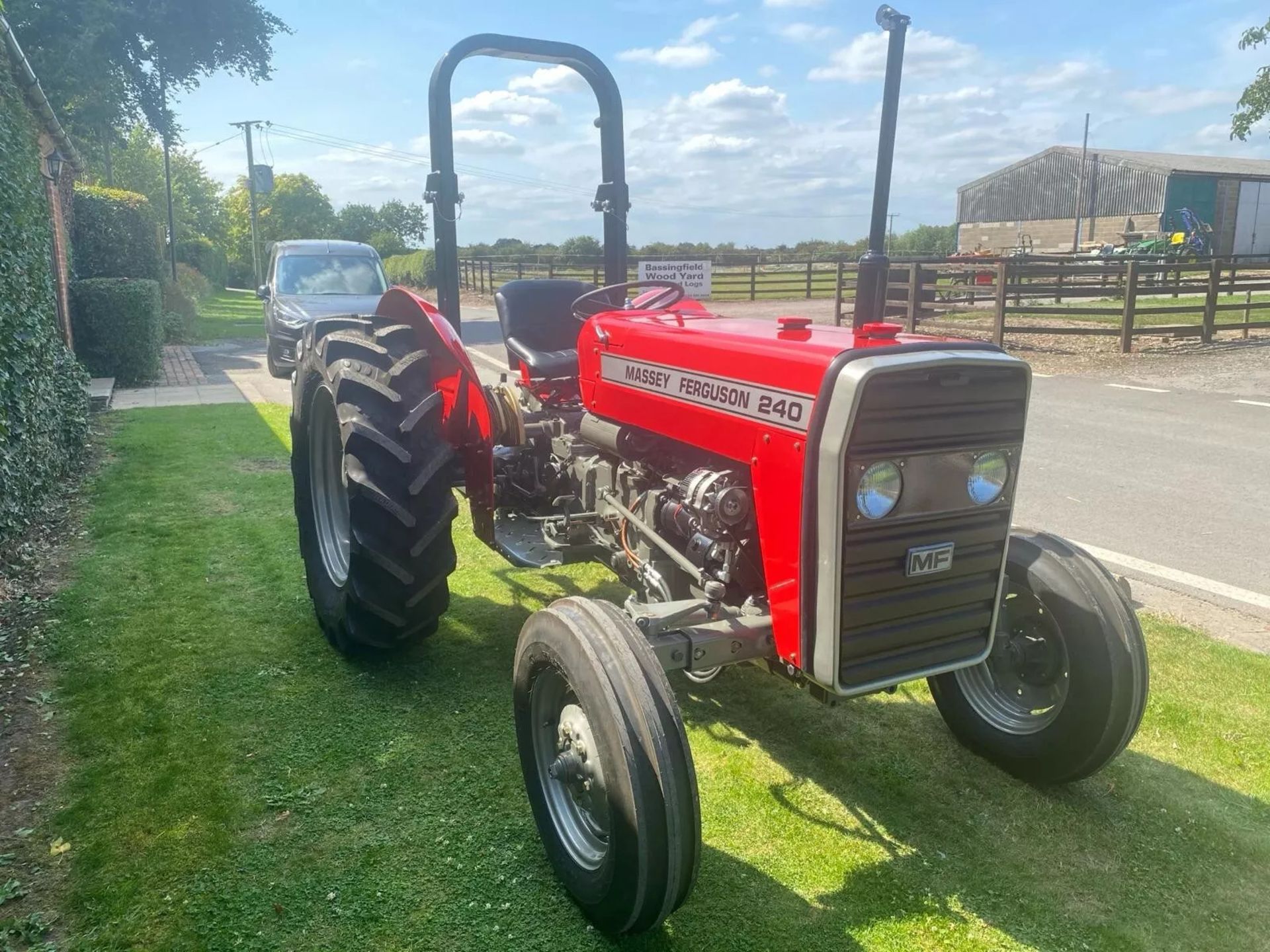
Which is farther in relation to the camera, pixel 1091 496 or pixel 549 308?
pixel 1091 496

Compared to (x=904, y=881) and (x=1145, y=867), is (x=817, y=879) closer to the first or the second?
(x=904, y=881)

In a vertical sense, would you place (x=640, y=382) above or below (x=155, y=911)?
above

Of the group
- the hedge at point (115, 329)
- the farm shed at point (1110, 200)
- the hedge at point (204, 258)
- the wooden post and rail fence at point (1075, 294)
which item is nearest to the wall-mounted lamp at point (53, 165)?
the hedge at point (115, 329)

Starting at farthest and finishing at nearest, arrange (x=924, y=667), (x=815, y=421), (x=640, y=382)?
1. (x=640, y=382)
2. (x=924, y=667)
3. (x=815, y=421)

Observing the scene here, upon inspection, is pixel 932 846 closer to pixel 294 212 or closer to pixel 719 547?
pixel 719 547

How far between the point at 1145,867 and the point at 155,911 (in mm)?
2609

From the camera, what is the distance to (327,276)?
13.6 m

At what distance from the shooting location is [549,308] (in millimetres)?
4406

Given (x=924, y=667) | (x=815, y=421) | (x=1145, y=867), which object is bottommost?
(x=1145, y=867)

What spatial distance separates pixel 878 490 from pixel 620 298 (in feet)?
5.94

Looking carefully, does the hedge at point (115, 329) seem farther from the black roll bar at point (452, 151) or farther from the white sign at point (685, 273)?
the black roll bar at point (452, 151)

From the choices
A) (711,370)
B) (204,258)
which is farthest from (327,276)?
(204,258)

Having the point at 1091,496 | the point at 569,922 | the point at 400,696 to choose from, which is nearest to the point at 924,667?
the point at 569,922

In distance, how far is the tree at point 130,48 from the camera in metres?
19.5
